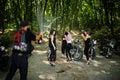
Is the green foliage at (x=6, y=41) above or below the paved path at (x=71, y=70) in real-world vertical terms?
above

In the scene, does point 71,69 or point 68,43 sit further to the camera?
point 68,43

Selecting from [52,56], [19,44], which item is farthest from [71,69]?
[19,44]

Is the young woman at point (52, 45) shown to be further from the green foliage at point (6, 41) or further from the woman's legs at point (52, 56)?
the green foliage at point (6, 41)

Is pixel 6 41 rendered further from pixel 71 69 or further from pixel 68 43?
pixel 71 69

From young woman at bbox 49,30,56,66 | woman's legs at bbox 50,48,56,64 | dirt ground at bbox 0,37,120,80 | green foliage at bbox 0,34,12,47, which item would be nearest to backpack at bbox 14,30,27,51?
dirt ground at bbox 0,37,120,80

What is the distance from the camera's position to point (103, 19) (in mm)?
38188

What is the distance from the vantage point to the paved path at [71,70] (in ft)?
41.0

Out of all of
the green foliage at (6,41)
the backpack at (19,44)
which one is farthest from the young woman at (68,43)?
the backpack at (19,44)

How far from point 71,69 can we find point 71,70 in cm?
22

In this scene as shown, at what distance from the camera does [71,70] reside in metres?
13.9

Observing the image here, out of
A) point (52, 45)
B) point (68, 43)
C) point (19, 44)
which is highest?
point (19, 44)

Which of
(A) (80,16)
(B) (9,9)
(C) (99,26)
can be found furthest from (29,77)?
(A) (80,16)

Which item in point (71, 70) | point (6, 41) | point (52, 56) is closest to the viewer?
point (71, 70)

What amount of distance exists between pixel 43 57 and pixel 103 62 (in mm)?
3932
